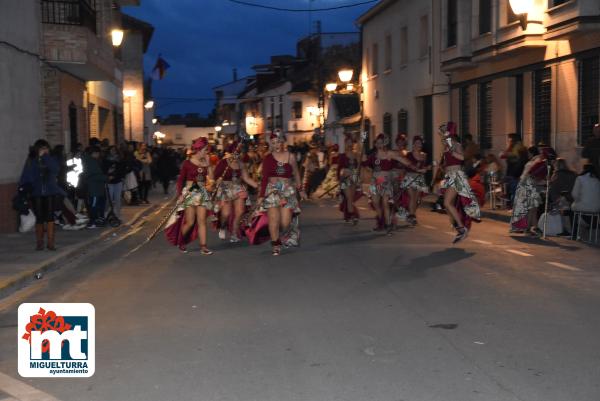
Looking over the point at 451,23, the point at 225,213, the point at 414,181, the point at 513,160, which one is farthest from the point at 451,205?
the point at 451,23

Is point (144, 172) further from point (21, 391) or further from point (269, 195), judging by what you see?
point (21, 391)

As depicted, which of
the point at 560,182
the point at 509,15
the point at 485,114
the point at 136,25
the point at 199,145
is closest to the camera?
the point at 199,145

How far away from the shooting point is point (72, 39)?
69.1 ft

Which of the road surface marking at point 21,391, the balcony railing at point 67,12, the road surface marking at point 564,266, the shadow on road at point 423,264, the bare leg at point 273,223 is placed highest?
the balcony railing at point 67,12

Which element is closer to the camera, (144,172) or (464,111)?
(144,172)

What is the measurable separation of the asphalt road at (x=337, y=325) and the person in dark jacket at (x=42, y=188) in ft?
3.44

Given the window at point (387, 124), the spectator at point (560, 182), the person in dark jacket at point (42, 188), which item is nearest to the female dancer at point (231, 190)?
the person in dark jacket at point (42, 188)

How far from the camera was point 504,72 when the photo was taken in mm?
24609

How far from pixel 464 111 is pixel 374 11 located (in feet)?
38.2

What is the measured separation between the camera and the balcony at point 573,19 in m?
18.5

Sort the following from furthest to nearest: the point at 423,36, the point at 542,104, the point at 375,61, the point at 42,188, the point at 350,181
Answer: the point at 375,61 → the point at 423,36 → the point at 542,104 → the point at 350,181 → the point at 42,188

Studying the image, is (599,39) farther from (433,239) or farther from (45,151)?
(45,151)

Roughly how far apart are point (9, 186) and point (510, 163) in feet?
36.8

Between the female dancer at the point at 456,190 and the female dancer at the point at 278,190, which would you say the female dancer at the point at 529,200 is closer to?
the female dancer at the point at 456,190
